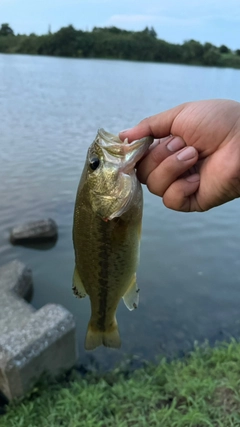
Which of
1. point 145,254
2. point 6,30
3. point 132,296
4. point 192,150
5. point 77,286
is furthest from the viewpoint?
point 6,30

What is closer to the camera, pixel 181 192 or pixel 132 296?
pixel 181 192

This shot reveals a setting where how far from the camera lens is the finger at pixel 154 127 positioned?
202cm

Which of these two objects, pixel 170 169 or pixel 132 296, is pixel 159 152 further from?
pixel 132 296

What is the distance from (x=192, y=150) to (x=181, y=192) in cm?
27

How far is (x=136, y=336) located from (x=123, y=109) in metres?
17.5

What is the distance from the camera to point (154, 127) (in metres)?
2.06

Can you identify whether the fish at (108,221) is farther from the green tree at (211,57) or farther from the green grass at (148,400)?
the green tree at (211,57)

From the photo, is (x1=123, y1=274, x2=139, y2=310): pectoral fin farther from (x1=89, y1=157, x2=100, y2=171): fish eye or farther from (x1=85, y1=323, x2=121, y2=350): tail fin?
(x1=89, y1=157, x2=100, y2=171): fish eye

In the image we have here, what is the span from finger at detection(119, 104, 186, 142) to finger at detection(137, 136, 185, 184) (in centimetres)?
5

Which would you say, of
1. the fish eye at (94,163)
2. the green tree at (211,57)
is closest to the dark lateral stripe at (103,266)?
the fish eye at (94,163)

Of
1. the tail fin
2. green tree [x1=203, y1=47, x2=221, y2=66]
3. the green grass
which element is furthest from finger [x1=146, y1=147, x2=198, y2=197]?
green tree [x1=203, y1=47, x2=221, y2=66]

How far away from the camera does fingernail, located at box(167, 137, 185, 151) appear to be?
206 cm

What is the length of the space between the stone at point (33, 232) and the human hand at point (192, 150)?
19.2 ft

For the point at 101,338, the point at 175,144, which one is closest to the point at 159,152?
the point at 175,144
